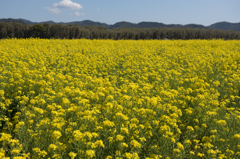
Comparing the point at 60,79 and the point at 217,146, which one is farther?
the point at 60,79

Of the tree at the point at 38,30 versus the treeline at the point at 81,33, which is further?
the tree at the point at 38,30

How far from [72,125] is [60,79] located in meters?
2.96

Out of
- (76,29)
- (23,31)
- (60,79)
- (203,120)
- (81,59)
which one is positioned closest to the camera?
(203,120)

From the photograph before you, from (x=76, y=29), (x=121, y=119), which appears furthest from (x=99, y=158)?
(x=76, y=29)

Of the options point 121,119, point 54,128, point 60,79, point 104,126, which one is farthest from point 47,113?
point 60,79

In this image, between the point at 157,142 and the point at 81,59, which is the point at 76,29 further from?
the point at 157,142

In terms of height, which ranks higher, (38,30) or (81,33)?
(38,30)

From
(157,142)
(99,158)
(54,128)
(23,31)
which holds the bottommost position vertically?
(99,158)

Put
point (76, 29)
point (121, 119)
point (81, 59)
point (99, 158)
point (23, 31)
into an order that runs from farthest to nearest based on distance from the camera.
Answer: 1. point (23, 31)
2. point (76, 29)
3. point (81, 59)
4. point (121, 119)
5. point (99, 158)

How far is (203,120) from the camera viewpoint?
4629mm

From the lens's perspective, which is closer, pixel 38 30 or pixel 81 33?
pixel 81 33

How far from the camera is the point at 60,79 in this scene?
622cm

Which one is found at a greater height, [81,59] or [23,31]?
[23,31]

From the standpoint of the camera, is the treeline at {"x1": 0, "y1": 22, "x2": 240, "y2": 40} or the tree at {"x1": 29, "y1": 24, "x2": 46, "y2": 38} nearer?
the treeline at {"x1": 0, "y1": 22, "x2": 240, "y2": 40}
